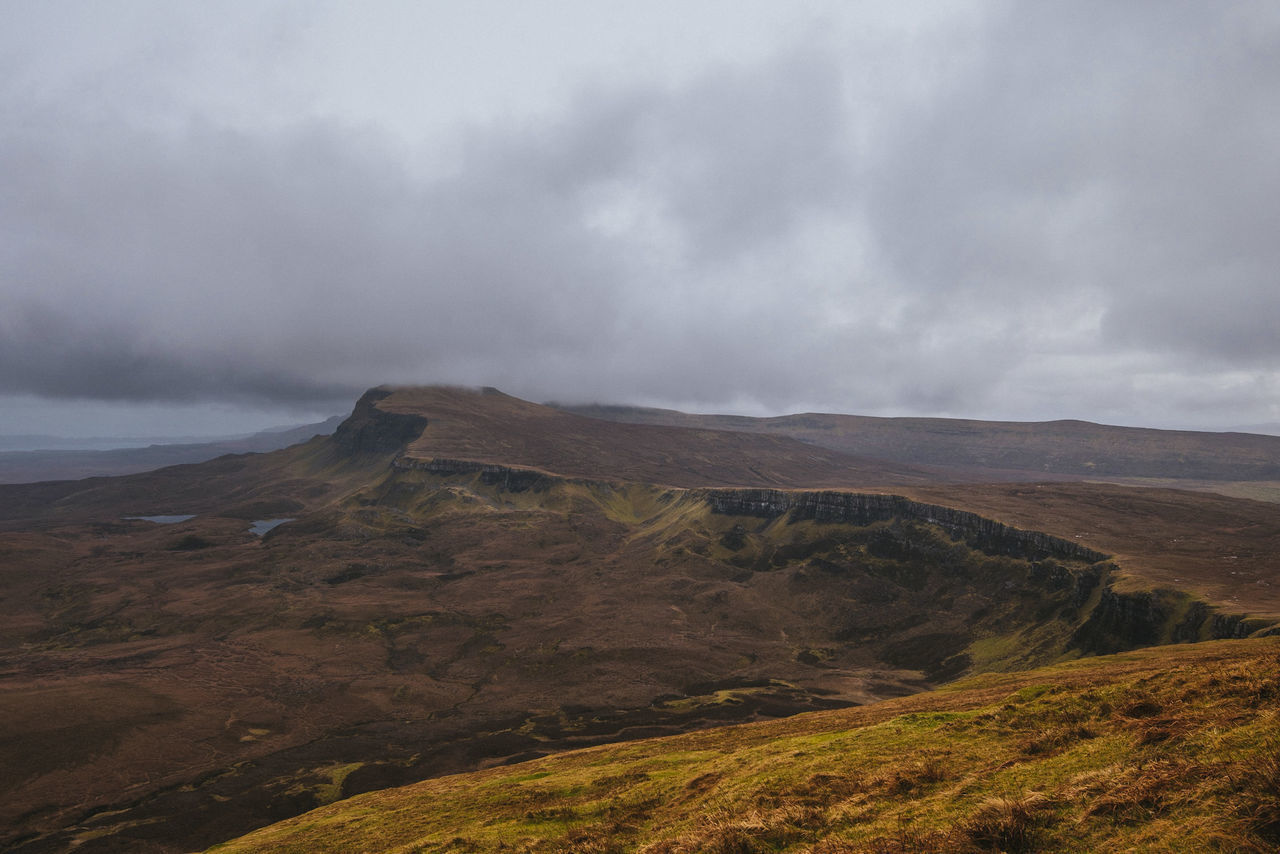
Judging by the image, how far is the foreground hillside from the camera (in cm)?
1328

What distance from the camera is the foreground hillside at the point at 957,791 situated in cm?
1328

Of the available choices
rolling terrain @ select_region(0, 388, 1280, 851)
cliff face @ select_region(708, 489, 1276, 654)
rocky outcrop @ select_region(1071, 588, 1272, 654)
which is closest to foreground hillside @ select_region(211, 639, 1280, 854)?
rolling terrain @ select_region(0, 388, 1280, 851)

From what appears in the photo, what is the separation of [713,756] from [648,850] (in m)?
22.2

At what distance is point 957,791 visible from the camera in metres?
18.2

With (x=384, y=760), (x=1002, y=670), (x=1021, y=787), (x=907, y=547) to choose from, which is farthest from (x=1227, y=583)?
(x=384, y=760)

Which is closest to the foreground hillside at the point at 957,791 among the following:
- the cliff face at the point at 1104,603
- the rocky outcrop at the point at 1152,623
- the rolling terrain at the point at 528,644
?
the rolling terrain at the point at 528,644

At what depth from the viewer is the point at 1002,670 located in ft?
356

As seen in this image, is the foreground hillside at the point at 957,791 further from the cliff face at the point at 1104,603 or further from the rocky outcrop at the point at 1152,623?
the cliff face at the point at 1104,603

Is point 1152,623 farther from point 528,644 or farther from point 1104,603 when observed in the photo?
point 528,644

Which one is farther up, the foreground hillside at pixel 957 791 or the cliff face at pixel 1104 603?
the foreground hillside at pixel 957 791

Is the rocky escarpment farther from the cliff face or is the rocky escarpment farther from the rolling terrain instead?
the rolling terrain

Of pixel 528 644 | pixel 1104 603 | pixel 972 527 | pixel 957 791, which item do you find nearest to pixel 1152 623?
pixel 1104 603

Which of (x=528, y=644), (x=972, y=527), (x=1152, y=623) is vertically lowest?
(x=528, y=644)

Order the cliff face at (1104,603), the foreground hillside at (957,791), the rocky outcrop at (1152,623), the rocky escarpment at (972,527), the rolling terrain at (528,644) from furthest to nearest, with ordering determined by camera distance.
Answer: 1. the rocky escarpment at (972,527)
2. the rolling terrain at (528,644)
3. the cliff face at (1104,603)
4. the rocky outcrop at (1152,623)
5. the foreground hillside at (957,791)
